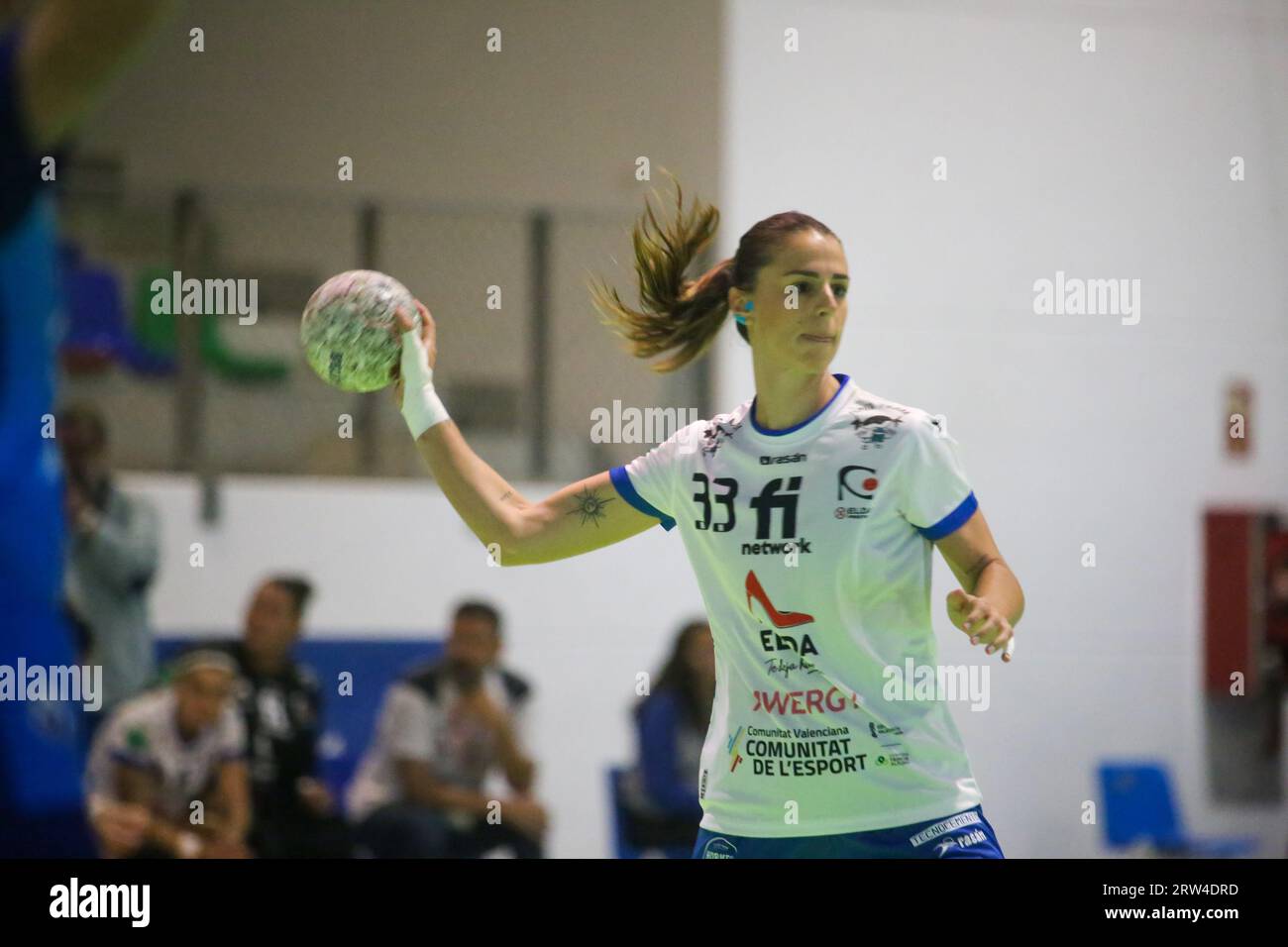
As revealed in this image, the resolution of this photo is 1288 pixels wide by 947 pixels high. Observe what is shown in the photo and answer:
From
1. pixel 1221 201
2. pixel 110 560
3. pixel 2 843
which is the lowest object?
pixel 2 843

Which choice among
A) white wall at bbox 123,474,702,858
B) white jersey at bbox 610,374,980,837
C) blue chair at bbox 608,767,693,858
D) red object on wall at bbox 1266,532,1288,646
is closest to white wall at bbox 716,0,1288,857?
red object on wall at bbox 1266,532,1288,646

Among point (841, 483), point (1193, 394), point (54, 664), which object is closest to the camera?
point (841, 483)

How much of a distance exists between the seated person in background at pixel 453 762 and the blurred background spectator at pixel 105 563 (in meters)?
1.32

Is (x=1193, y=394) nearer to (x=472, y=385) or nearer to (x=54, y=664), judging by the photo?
(x=472, y=385)

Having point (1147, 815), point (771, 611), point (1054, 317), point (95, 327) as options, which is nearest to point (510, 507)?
point (771, 611)

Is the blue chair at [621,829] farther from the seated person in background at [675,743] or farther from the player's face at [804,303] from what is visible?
the player's face at [804,303]

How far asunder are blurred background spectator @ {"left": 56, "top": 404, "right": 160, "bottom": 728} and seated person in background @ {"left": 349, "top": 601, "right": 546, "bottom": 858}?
132 centimetres

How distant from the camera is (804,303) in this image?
3.86m

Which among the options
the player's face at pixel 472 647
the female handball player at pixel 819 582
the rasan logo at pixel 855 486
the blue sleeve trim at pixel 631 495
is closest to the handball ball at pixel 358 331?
the female handball player at pixel 819 582

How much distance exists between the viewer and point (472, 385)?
9297 millimetres

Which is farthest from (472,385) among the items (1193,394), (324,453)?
(1193,394)

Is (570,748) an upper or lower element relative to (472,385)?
lower

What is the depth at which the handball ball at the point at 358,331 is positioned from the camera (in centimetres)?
415

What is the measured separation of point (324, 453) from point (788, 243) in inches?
Result: 223
